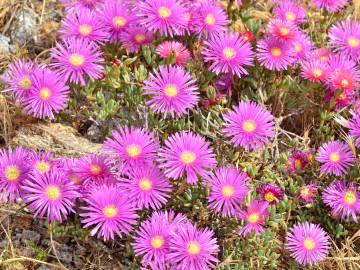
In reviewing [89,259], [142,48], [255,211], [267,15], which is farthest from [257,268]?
[267,15]

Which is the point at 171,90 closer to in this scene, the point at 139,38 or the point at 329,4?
the point at 139,38

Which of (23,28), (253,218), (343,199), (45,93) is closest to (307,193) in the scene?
(343,199)

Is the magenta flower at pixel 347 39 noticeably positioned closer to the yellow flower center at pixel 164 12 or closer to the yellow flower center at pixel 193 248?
the yellow flower center at pixel 164 12

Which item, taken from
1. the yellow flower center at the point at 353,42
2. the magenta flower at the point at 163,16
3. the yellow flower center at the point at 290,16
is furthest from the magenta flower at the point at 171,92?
the yellow flower center at the point at 353,42

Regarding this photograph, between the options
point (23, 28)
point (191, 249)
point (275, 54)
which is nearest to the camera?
point (191, 249)

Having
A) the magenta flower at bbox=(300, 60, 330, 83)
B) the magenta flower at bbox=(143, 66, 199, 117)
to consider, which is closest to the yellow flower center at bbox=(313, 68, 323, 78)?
the magenta flower at bbox=(300, 60, 330, 83)

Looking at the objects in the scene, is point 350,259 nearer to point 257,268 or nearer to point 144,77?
point 257,268

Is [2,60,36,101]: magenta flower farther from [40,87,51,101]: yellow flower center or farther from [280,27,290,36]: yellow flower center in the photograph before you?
[280,27,290,36]: yellow flower center
